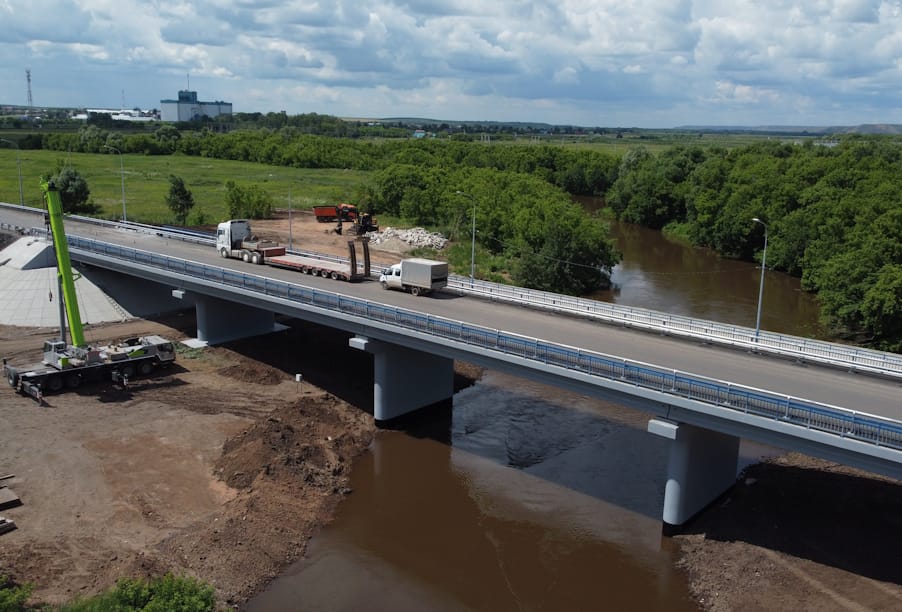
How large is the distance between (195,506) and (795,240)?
71658 mm

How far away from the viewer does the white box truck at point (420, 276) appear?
44531 mm

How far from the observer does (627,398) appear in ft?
102

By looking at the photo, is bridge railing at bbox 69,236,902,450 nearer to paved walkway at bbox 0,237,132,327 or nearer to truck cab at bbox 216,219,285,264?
truck cab at bbox 216,219,285,264

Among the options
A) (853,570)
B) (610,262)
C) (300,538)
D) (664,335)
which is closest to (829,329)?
(610,262)

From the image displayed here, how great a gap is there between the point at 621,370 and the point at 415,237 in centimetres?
6127

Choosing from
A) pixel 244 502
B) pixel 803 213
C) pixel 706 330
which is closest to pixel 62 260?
pixel 244 502

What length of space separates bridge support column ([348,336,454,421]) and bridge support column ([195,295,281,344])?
1517 cm

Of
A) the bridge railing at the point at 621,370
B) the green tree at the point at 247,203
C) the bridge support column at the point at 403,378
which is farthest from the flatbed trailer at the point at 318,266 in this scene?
the green tree at the point at 247,203

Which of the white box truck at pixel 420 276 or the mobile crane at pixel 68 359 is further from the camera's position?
the white box truck at pixel 420 276

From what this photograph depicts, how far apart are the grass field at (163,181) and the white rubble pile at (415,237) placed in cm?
2652

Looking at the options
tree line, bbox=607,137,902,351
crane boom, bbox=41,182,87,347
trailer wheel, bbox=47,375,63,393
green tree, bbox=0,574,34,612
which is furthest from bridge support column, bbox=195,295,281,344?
tree line, bbox=607,137,902,351

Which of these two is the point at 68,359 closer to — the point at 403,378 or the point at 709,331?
the point at 403,378

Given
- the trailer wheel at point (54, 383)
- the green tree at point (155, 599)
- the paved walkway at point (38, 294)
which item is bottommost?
the trailer wheel at point (54, 383)

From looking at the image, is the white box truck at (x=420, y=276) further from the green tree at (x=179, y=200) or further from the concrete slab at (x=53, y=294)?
the green tree at (x=179, y=200)
